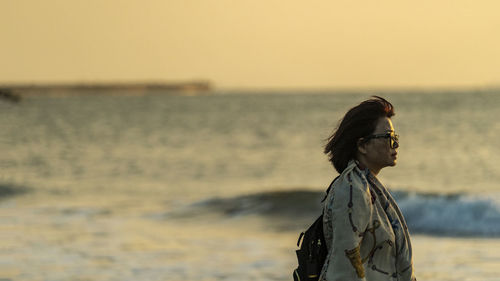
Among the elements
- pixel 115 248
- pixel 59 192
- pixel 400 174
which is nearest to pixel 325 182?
pixel 400 174

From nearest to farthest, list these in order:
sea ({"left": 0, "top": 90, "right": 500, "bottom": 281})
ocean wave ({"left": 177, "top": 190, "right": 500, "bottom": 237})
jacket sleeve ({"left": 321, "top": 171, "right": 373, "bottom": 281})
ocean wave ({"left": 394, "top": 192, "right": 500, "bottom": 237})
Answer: jacket sleeve ({"left": 321, "top": 171, "right": 373, "bottom": 281}) < sea ({"left": 0, "top": 90, "right": 500, "bottom": 281}) < ocean wave ({"left": 394, "top": 192, "right": 500, "bottom": 237}) < ocean wave ({"left": 177, "top": 190, "right": 500, "bottom": 237})

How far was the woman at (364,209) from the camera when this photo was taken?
3.68m

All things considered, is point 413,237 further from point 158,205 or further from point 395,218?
point 395,218

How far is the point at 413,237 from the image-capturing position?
13977 mm

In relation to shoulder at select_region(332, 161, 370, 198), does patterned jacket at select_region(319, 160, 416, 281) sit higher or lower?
lower

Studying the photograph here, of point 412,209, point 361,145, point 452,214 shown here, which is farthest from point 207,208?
point 361,145

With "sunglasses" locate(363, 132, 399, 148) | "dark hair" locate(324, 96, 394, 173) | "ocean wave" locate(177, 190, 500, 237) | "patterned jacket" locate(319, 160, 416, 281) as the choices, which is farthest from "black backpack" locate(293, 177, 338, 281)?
"ocean wave" locate(177, 190, 500, 237)

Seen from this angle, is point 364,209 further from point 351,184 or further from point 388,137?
point 388,137

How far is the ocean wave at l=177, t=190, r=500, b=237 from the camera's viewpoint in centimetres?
1533

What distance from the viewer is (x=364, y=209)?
367 centimetres

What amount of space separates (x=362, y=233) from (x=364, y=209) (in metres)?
0.09

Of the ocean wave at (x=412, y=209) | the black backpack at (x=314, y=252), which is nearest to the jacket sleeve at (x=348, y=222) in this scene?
the black backpack at (x=314, y=252)

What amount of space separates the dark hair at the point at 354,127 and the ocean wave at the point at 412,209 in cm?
1086

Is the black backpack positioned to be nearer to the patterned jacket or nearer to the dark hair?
the patterned jacket
